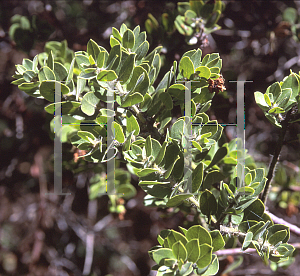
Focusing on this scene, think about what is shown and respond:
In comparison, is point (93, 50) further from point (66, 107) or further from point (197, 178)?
point (197, 178)

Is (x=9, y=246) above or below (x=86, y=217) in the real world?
below

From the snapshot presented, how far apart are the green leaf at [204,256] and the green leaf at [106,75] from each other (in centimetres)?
41

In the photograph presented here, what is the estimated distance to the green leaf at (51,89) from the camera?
610mm

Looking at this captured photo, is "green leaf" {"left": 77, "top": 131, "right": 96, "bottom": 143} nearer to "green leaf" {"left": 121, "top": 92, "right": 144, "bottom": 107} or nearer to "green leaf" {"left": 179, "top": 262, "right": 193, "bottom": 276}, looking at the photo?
"green leaf" {"left": 121, "top": 92, "right": 144, "bottom": 107}

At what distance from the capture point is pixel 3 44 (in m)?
1.59

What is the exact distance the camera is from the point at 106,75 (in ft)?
1.91

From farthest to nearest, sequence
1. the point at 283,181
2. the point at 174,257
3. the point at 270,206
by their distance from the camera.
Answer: the point at 270,206 → the point at 283,181 → the point at 174,257

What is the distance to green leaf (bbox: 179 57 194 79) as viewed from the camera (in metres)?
0.65

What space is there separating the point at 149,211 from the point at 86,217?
17.7 inches

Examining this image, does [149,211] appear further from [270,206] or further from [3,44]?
[3,44]

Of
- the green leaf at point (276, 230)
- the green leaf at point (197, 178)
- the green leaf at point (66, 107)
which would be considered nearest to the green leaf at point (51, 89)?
the green leaf at point (66, 107)

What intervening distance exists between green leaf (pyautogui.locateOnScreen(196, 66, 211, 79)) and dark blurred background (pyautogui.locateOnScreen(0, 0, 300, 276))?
0.38 meters

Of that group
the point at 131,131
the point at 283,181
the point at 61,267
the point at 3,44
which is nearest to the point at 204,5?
the point at 131,131

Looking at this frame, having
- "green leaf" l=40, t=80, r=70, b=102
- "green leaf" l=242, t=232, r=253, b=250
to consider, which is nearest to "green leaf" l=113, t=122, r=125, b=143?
"green leaf" l=40, t=80, r=70, b=102
